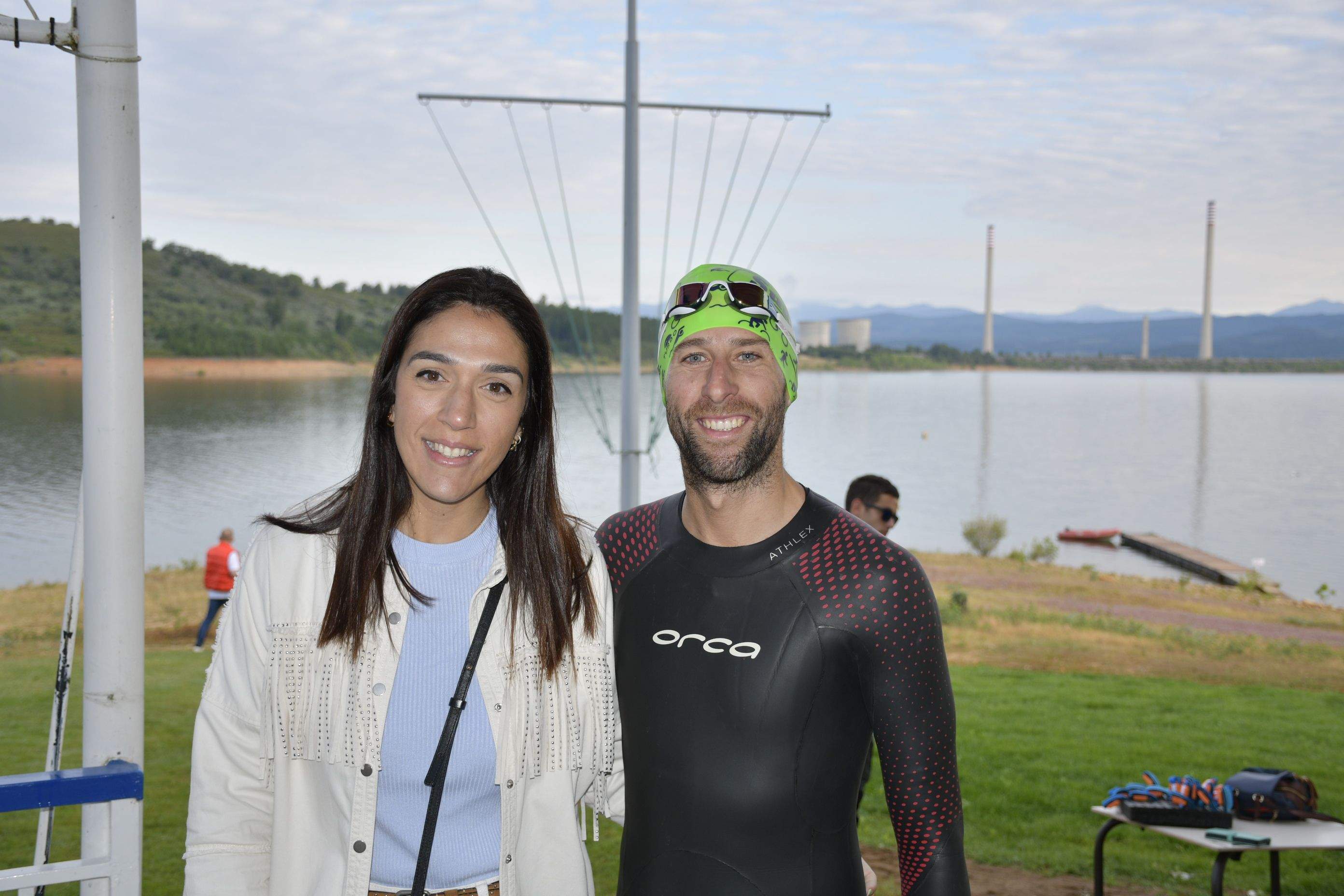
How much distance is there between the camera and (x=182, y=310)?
72.8 m

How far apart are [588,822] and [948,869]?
5079 mm

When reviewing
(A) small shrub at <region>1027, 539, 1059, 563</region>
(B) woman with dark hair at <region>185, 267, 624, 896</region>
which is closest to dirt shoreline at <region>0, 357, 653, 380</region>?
(A) small shrub at <region>1027, 539, 1059, 563</region>

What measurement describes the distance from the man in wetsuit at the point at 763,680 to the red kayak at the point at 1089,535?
150ft

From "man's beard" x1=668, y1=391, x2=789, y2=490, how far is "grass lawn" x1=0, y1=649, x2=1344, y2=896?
395 centimetres

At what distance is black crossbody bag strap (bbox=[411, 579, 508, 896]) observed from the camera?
1.86 m

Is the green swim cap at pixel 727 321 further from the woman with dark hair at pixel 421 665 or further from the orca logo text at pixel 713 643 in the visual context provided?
the orca logo text at pixel 713 643

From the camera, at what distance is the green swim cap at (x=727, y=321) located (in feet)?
8.16

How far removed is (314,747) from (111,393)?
0.95m

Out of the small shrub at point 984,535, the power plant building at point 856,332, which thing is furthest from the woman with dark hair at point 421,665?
the power plant building at point 856,332

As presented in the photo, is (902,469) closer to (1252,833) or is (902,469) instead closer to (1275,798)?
(1275,798)

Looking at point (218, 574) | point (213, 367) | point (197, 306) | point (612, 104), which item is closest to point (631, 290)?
point (612, 104)

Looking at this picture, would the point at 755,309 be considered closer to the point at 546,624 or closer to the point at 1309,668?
the point at 546,624

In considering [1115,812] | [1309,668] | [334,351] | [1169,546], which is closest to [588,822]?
[1115,812]

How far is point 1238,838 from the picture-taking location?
4289 mm
